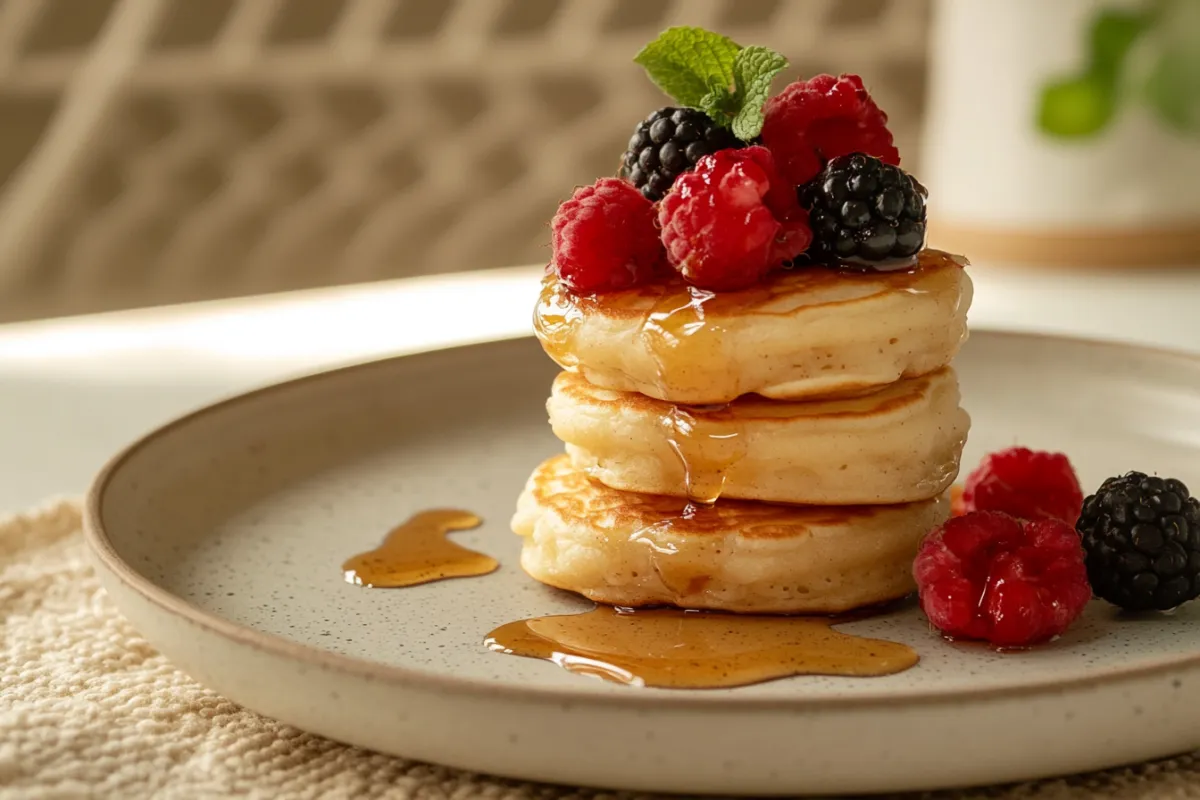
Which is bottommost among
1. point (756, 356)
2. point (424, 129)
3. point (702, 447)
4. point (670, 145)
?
point (702, 447)

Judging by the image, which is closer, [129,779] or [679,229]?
[129,779]

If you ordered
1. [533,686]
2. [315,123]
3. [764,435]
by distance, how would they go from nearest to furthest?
1. [533,686]
2. [764,435]
3. [315,123]

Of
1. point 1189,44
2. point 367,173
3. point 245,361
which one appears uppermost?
point 1189,44

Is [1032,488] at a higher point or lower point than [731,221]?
lower

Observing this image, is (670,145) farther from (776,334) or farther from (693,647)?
(693,647)

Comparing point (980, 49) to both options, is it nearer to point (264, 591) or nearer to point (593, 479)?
point (593, 479)

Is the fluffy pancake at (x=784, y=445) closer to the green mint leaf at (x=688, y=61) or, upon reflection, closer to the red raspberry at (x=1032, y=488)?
the red raspberry at (x=1032, y=488)

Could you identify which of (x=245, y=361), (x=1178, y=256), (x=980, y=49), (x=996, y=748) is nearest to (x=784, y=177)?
(x=996, y=748)

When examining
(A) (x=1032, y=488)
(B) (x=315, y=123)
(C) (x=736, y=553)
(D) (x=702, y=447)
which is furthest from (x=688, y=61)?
(B) (x=315, y=123)
